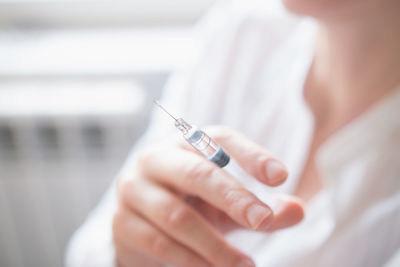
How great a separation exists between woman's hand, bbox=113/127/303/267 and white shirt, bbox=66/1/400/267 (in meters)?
0.05

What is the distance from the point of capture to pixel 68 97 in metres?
0.99

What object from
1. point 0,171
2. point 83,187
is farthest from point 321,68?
point 0,171

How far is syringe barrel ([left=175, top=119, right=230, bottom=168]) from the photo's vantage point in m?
0.44

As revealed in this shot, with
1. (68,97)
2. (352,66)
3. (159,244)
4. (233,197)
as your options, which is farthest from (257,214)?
(68,97)

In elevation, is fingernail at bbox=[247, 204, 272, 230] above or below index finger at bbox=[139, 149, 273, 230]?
below

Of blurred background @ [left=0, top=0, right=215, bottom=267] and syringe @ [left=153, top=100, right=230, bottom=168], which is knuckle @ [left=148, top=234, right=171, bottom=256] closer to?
syringe @ [left=153, top=100, right=230, bottom=168]

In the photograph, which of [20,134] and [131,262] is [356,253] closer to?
[131,262]

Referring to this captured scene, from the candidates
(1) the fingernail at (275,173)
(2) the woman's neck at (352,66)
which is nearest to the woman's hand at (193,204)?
(1) the fingernail at (275,173)

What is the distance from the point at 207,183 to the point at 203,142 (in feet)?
0.16

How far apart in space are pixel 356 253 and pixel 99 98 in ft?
2.24

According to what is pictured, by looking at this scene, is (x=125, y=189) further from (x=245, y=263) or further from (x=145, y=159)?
(x=245, y=263)

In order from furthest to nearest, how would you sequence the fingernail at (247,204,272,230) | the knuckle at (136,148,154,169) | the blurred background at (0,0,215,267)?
the blurred background at (0,0,215,267) < the knuckle at (136,148,154,169) < the fingernail at (247,204,272,230)

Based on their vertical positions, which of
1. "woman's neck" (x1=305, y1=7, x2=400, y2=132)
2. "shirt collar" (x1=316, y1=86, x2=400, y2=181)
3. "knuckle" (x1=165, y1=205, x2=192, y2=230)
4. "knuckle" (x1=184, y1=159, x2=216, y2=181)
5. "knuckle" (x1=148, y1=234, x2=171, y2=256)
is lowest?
"knuckle" (x1=148, y1=234, x2=171, y2=256)

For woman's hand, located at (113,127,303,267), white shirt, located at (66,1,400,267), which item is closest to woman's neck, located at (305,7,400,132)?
white shirt, located at (66,1,400,267)
